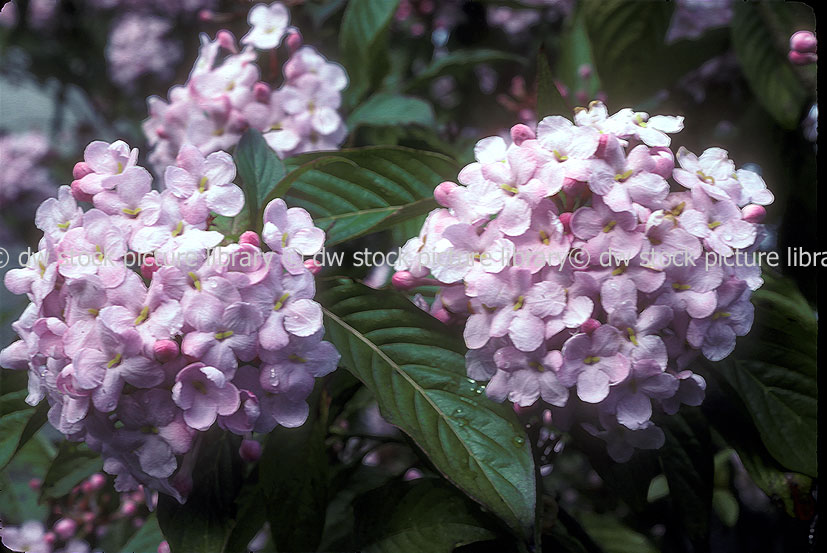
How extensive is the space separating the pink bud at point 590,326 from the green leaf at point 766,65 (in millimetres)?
630

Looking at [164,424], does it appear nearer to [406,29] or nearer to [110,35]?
[406,29]

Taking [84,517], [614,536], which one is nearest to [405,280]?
[614,536]

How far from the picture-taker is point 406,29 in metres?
1.60

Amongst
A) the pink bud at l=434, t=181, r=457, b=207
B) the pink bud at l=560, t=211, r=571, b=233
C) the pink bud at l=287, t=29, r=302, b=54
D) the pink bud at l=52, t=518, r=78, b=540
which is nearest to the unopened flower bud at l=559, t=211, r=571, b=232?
the pink bud at l=560, t=211, r=571, b=233

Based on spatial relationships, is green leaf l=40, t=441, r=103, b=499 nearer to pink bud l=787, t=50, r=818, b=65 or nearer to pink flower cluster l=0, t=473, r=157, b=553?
pink flower cluster l=0, t=473, r=157, b=553

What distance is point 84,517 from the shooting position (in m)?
1.19

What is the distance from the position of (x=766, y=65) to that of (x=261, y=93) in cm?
76

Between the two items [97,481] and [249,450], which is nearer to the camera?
[249,450]

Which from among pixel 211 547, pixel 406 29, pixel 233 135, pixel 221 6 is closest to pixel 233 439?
pixel 211 547

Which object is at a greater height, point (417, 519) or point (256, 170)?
point (256, 170)

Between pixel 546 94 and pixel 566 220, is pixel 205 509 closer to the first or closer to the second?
pixel 566 220

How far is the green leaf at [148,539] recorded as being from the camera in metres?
0.93

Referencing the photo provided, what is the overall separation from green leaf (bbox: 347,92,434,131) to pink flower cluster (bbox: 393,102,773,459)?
16.3 inches

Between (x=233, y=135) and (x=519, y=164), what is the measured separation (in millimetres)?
460
